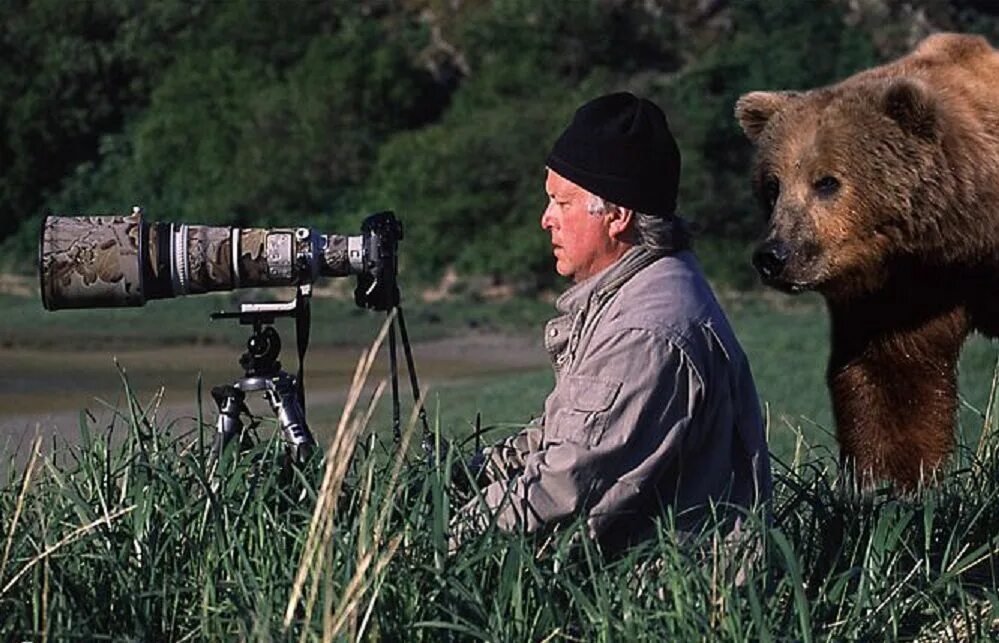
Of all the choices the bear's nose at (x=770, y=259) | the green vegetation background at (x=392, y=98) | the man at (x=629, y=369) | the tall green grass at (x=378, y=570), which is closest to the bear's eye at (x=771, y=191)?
the bear's nose at (x=770, y=259)

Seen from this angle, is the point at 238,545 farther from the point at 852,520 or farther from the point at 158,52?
the point at 158,52

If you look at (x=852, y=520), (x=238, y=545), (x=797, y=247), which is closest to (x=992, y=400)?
(x=797, y=247)

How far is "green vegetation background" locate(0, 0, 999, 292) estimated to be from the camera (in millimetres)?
21328

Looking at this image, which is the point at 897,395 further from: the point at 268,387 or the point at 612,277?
the point at 268,387

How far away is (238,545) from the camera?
380cm

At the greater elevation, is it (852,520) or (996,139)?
(996,139)

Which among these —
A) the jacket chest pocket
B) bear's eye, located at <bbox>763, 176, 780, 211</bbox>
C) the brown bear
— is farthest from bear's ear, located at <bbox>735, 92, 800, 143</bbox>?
the jacket chest pocket

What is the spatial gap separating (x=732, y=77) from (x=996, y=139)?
1824 cm

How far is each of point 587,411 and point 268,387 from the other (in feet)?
2.39

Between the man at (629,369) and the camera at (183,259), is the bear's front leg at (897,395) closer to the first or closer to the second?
the man at (629,369)

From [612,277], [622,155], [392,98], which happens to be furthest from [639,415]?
[392,98]

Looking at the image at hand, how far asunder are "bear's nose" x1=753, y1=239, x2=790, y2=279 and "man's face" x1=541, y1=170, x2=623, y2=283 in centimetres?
152

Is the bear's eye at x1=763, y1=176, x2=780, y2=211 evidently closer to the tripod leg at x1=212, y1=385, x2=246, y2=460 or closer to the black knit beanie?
the black knit beanie

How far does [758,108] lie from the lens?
586 centimetres
